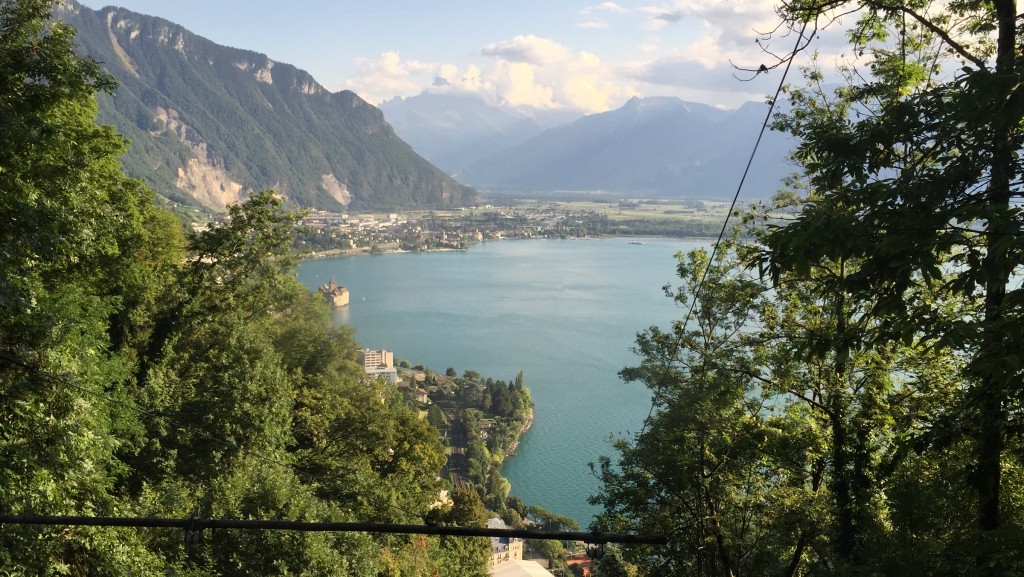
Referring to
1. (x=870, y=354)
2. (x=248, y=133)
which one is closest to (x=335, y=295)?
(x=870, y=354)

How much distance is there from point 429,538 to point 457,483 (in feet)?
29.8

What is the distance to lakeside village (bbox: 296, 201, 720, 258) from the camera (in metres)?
66.4

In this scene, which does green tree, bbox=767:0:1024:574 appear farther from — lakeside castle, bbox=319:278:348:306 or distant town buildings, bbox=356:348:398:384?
lakeside castle, bbox=319:278:348:306

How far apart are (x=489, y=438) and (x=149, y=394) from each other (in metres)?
16.1

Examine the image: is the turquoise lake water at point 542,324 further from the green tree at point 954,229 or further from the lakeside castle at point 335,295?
the green tree at point 954,229

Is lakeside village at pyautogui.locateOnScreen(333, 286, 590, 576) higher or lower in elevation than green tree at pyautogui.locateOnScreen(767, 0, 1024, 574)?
lower

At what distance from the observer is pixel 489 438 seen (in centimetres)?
2245

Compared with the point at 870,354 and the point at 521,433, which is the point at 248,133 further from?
the point at 870,354

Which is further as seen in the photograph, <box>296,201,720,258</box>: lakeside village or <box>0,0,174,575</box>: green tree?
<box>296,201,720,258</box>: lakeside village

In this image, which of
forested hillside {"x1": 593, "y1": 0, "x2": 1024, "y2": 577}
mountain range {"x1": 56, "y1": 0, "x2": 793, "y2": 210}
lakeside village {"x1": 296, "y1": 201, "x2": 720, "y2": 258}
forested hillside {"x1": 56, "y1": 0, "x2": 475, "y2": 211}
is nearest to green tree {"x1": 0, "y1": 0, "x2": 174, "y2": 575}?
forested hillside {"x1": 593, "y1": 0, "x2": 1024, "y2": 577}

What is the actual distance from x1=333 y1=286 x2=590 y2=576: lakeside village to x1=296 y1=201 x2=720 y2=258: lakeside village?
106ft

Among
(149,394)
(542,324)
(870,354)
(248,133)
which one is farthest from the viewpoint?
(248,133)

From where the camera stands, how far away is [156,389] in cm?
705

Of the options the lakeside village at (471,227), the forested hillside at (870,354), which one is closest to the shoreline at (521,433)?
the forested hillside at (870,354)
